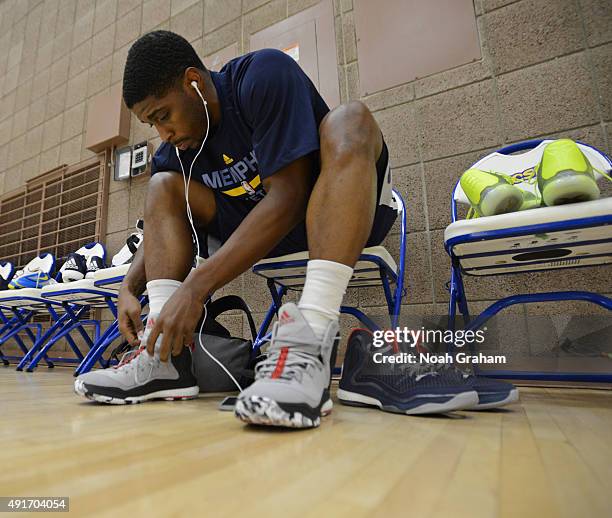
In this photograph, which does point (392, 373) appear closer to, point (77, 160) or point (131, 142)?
point (131, 142)

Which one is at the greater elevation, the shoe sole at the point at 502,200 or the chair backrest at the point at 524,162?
the chair backrest at the point at 524,162

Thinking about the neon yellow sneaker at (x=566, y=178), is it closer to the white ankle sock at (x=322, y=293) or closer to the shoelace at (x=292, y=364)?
the white ankle sock at (x=322, y=293)

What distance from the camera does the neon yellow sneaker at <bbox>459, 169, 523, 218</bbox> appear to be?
2.91 feet

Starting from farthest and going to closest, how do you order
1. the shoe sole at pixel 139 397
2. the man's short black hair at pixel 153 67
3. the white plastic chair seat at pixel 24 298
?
the white plastic chair seat at pixel 24 298, the man's short black hair at pixel 153 67, the shoe sole at pixel 139 397

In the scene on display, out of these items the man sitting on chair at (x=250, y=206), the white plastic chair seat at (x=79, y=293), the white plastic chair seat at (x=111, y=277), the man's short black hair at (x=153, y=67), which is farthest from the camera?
the white plastic chair seat at (x=79, y=293)

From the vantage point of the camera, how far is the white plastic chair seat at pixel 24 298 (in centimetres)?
220

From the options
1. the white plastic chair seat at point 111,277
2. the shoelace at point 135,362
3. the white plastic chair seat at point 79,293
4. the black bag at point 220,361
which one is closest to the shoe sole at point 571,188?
the black bag at point 220,361

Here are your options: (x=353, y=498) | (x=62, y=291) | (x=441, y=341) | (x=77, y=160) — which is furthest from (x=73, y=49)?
(x=353, y=498)

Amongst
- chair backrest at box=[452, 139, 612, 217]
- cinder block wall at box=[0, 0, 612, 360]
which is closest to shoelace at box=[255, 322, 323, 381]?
chair backrest at box=[452, 139, 612, 217]

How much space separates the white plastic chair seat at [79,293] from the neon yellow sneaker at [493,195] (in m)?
1.59

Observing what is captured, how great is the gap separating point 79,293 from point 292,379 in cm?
173

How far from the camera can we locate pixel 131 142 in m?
2.81

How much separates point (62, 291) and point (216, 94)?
1.48 meters

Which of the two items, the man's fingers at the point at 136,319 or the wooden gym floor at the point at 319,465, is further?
the man's fingers at the point at 136,319
